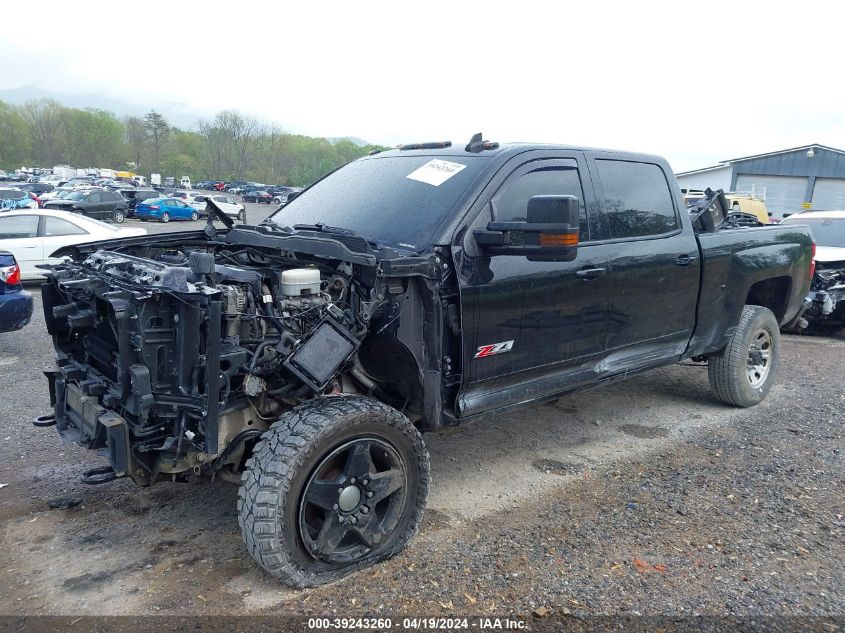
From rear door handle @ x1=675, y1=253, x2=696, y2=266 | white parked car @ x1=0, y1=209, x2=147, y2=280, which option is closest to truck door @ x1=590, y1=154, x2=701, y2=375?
rear door handle @ x1=675, y1=253, x2=696, y2=266

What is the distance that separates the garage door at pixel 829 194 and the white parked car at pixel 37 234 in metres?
34.0

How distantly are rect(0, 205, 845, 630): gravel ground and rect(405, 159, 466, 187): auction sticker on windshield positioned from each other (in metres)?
1.42

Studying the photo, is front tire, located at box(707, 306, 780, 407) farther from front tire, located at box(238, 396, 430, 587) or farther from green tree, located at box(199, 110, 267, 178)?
green tree, located at box(199, 110, 267, 178)

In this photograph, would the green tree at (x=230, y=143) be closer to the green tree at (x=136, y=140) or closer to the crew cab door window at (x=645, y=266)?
the green tree at (x=136, y=140)

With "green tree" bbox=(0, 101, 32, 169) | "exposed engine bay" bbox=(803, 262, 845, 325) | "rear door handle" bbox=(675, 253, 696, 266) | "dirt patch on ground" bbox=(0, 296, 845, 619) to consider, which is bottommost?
"dirt patch on ground" bbox=(0, 296, 845, 619)

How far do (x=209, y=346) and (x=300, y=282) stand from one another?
1.81 feet

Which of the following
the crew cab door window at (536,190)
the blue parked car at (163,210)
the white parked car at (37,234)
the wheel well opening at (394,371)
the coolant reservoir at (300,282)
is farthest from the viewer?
the blue parked car at (163,210)

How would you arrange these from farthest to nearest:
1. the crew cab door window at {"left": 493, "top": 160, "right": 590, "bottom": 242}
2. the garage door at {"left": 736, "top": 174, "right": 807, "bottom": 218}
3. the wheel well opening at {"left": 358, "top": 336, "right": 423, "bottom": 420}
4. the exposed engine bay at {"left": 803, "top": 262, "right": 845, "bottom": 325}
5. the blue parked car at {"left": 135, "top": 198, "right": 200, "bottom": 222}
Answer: the garage door at {"left": 736, "top": 174, "right": 807, "bottom": 218} < the blue parked car at {"left": 135, "top": 198, "right": 200, "bottom": 222} < the exposed engine bay at {"left": 803, "top": 262, "right": 845, "bottom": 325} < the crew cab door window at {"left": 493, "top": 160, "right": 590, "bottom": 242} < the wheel well opening at {"left": 358, "top": 336, "right": 423, "bottom": 420}

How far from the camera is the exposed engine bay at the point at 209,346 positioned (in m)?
2.81

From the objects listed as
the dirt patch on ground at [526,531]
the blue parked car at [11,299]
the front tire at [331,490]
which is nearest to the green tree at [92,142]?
the blue parked car at [11,299]

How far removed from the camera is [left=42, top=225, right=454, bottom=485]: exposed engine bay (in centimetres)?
281

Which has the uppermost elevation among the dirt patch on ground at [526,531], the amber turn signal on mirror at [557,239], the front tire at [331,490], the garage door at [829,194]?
the garage door at [829,194]

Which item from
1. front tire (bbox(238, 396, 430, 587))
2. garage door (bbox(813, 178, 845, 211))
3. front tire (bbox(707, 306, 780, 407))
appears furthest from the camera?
garage door (bbox(813, 178, 845, 211))

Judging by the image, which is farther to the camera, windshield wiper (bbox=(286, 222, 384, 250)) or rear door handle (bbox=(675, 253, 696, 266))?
rear door handle (bbox=(675, 253, 696, 266))
